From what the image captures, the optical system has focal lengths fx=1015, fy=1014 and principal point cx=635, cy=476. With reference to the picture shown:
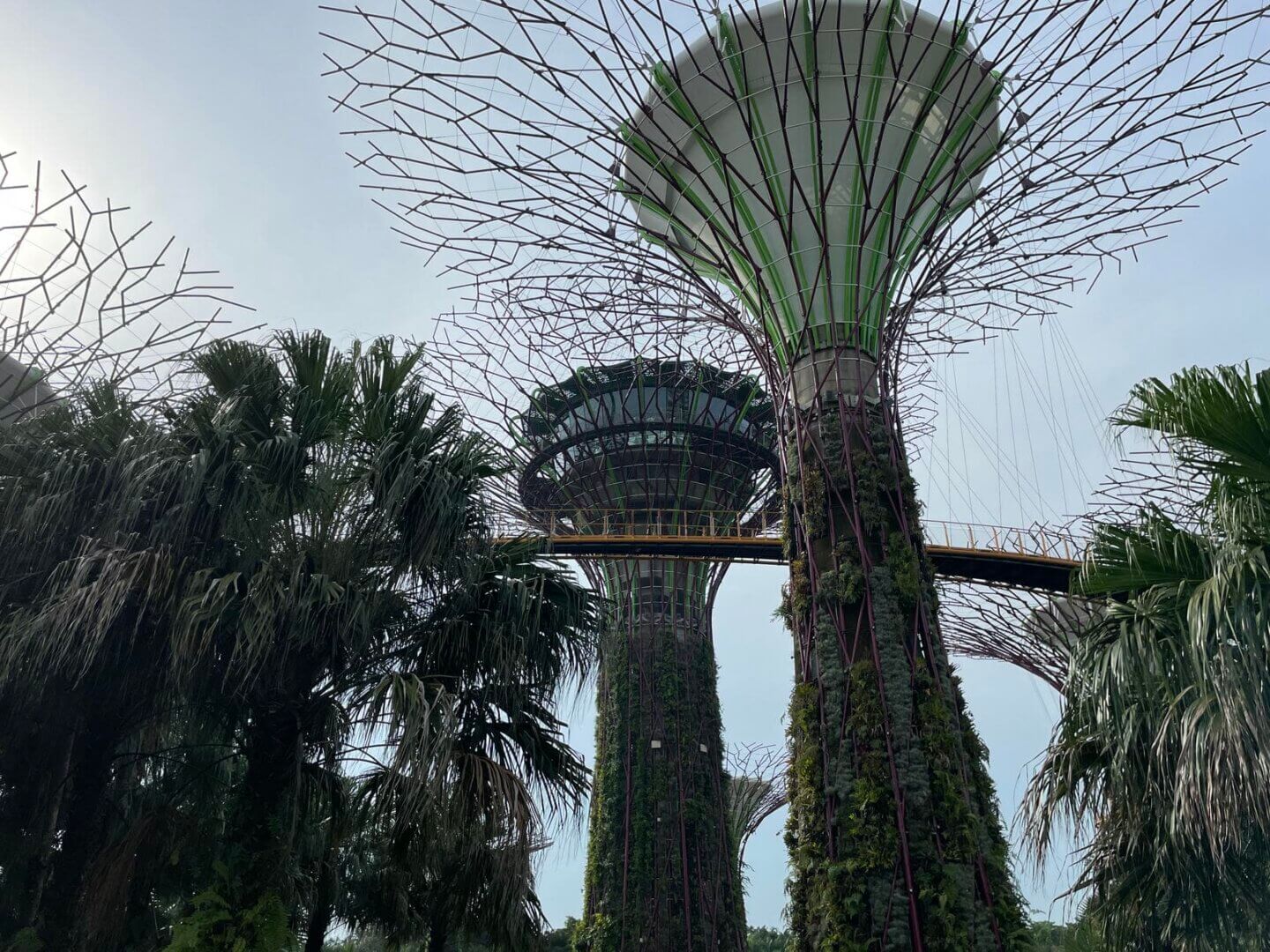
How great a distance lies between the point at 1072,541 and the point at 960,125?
11.7 metres

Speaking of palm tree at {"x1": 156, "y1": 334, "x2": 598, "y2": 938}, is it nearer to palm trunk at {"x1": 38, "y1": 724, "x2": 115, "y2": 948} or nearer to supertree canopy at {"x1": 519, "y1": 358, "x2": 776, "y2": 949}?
palm trunk at {"x1": 38, "y1": 724, "x2": 115, "y2": 948}

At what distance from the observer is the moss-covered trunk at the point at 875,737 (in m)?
7.95

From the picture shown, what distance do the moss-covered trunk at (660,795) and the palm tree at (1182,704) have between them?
Result: 35.6 feet

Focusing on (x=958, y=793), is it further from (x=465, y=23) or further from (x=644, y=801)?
(x=644, y=801)

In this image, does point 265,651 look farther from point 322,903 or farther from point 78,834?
point 322,903

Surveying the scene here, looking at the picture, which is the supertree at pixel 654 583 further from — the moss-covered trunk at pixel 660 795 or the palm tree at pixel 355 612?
the palm tree at pixel 355 612

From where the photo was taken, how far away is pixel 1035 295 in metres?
15.5

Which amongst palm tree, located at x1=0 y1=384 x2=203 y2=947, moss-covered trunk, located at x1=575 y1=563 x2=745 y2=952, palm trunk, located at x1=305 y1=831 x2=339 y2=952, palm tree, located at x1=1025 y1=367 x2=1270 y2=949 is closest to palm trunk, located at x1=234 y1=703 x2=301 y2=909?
palm tree, located at x1=0 y1=384 x2=203 y2=947

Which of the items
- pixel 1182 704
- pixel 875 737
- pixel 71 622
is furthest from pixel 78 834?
pixel 1182 704

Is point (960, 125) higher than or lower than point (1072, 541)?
higher

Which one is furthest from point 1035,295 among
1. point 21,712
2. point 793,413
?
point 21,712

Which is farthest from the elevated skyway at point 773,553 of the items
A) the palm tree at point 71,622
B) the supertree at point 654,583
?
the palm tree at point 71,622

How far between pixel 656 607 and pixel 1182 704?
1587cm

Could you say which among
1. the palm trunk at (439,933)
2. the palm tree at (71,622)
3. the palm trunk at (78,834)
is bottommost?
the palm trunk at (439,933)
